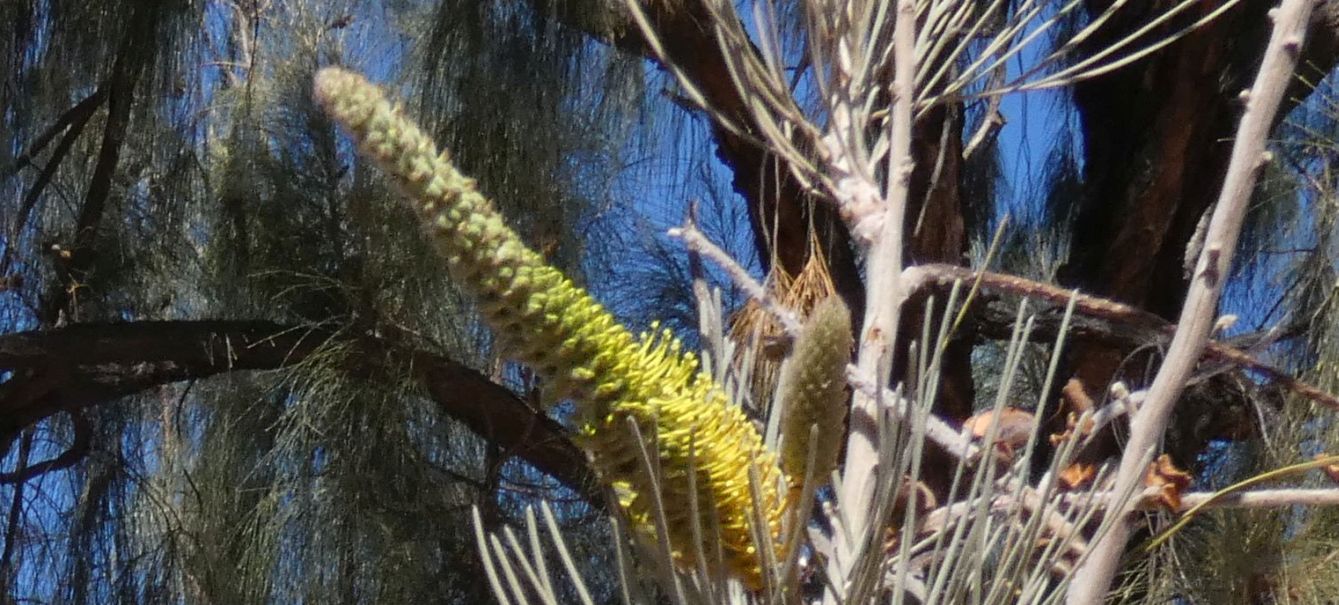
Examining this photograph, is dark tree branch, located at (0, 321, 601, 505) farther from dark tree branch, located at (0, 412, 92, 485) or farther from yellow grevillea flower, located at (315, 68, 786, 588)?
yellow grevillea flower, located at (315, 68, 786, 588)

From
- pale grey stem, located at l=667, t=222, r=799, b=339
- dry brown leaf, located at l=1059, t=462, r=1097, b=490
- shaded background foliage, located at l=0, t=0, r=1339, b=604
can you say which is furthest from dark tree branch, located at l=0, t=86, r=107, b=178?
dry brown leaf, located at l=1059, t=462, r=1097, b=490

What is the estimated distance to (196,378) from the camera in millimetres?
1131

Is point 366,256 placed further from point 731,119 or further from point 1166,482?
point 1166,482

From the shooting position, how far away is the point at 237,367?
43.1 inches

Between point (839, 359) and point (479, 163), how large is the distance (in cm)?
83

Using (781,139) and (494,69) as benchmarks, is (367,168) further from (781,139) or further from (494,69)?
(781,139)

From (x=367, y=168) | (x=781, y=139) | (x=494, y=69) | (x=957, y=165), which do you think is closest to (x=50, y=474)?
(x=367, y=168)

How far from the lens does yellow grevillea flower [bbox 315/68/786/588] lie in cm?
29

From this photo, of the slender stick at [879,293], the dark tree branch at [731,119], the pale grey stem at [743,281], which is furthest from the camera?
the dark tree branch at [731,119]

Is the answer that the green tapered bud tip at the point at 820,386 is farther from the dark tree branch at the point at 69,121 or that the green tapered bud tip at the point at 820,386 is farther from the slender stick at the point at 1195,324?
the dark tree branch at the point at 69,121

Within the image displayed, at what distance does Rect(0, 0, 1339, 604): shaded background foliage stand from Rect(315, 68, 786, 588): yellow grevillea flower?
2.17ft

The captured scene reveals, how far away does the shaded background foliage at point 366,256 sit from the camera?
1.07 metres

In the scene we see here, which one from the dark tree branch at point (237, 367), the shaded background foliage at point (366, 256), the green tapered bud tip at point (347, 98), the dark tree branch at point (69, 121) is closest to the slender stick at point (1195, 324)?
the green tapered bud tip at point (347, 98)

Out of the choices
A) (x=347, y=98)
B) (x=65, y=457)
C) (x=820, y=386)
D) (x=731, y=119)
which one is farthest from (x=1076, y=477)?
(x=65, y=457)
